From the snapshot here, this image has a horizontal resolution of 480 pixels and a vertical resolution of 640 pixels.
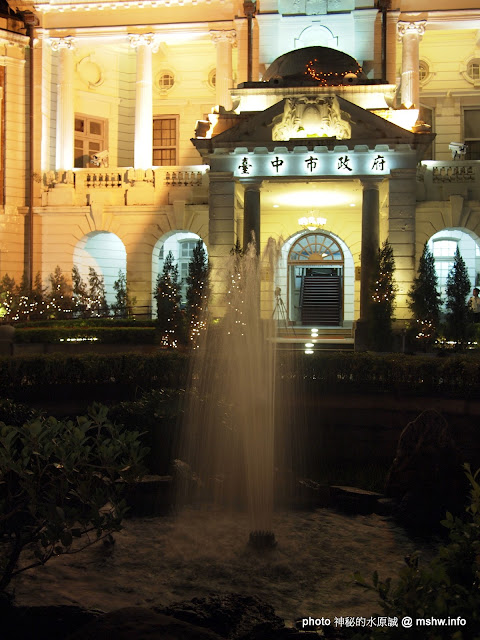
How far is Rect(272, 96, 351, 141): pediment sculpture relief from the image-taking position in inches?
880

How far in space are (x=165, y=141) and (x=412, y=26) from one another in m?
11.8

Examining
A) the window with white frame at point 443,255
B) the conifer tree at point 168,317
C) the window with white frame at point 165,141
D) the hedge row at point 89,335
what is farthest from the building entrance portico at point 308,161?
the window with white frame at point 165,141

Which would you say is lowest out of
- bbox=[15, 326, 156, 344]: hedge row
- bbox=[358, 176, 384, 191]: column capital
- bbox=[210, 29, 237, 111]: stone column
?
bbox=[15, 326, 156, 344]: hedge row

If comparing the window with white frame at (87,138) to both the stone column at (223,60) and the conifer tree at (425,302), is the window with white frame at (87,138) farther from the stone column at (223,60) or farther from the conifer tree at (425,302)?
the conifer tree at (425,302)

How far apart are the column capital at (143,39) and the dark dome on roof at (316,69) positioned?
603 cm

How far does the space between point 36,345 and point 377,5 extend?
63.5ft

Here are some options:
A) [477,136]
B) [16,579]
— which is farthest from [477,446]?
[477,136]

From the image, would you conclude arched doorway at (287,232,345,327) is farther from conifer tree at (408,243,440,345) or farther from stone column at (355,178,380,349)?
conifer tree at (408,243,440,345)

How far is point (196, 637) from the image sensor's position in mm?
4074

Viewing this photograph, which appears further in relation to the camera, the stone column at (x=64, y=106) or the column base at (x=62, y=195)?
the stone column at (x=64, y=106)

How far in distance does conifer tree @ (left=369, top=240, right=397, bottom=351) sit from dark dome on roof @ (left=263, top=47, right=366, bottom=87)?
6941mm

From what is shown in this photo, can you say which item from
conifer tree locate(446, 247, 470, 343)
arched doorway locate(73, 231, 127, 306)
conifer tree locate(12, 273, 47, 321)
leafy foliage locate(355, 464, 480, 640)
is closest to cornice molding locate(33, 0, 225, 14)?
arched doorway locate(73, 231, 127, 306)

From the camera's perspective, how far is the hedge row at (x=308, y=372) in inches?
469

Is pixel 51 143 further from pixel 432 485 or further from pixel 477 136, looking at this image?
pixel 432 485
